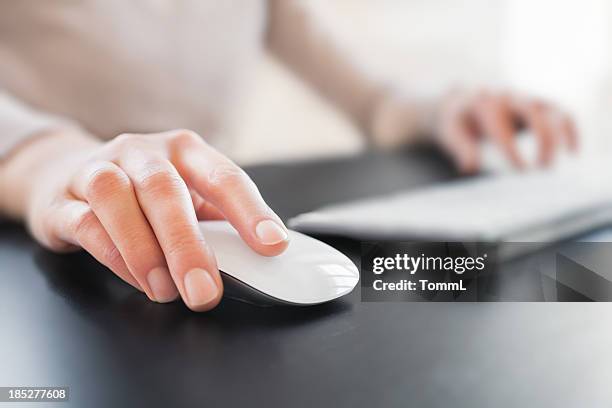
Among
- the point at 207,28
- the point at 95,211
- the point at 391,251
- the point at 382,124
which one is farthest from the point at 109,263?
the point at 382,124

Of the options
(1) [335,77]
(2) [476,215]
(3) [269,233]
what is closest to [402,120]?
(1) [335,77]

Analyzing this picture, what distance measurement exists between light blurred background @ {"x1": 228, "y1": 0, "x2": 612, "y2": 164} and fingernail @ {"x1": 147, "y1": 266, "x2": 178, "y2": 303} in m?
0.35

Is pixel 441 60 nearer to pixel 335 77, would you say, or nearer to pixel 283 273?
pixel 335 77

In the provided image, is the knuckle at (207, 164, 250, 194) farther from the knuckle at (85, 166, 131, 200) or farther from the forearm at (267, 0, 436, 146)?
the forearm at (267, 0, 436, 146)

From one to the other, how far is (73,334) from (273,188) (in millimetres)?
167

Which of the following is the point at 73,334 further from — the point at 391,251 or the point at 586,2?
the point at 586,2

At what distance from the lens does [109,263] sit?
0.27 metres

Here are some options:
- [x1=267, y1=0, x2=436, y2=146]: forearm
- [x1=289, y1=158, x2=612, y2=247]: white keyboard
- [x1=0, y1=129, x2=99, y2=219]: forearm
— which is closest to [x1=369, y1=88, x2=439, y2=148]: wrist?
[x1=267, y1=0, x2=436, y2=146]: forearm

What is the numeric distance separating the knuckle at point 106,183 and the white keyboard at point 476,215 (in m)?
0.08

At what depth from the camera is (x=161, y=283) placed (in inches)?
10.0

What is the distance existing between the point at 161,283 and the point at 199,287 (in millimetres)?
21

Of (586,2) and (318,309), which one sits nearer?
(318,309)

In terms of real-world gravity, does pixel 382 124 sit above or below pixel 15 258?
above

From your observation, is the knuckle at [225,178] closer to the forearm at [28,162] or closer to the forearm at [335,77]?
the forearm at [28,162]
